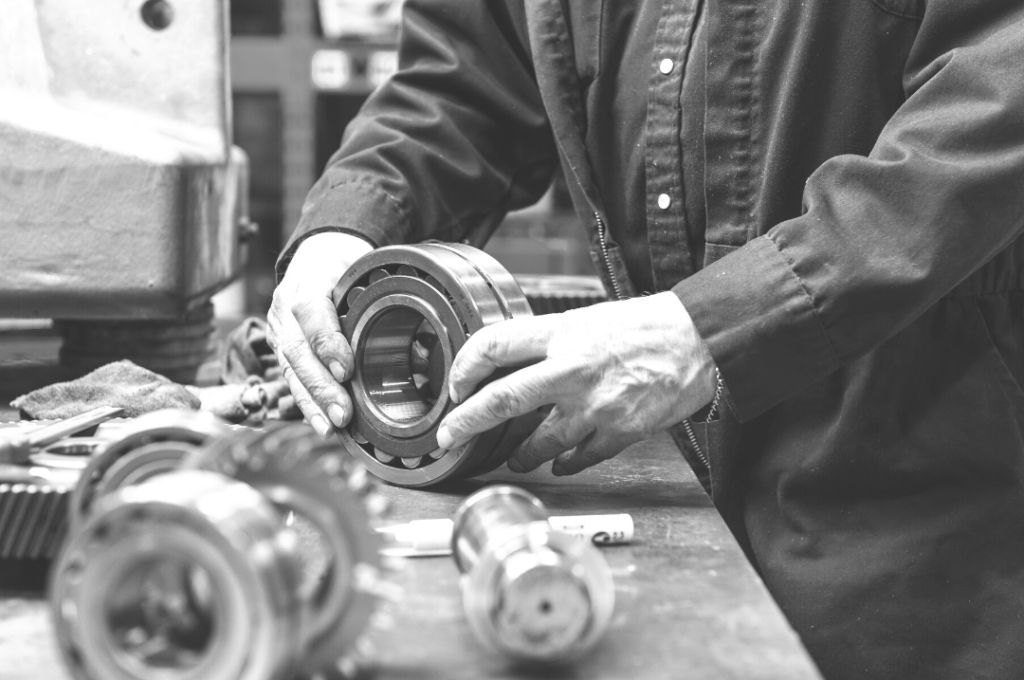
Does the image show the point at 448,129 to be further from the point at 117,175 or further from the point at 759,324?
the point at 759,324

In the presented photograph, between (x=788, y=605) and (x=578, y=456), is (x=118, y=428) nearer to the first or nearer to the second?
(x=578, y=456)

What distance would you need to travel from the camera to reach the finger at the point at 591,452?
926mm

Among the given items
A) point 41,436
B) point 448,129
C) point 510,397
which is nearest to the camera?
point 41,436

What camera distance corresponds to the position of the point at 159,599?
49 centimetres

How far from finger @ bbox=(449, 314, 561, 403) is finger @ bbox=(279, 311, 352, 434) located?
155mm

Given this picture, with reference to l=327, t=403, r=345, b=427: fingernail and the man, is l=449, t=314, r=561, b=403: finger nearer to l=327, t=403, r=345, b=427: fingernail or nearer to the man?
the man

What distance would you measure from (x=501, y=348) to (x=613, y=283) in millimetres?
386

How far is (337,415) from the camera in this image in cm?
99

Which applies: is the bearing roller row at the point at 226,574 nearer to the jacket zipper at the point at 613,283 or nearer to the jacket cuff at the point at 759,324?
the jacket cuff at the point at 759,324

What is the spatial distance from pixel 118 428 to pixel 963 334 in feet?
2.57

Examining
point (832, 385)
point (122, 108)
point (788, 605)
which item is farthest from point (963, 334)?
point (122, 108)

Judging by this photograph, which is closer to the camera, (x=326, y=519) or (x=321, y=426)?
(x=326, y=519)

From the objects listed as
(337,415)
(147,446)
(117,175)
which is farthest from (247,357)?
(147,446)

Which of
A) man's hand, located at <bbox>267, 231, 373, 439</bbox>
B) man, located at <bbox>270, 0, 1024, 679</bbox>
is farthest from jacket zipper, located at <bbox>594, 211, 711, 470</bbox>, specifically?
man's hand, located at <bbox>267, 231, 373, 439</bbox>
